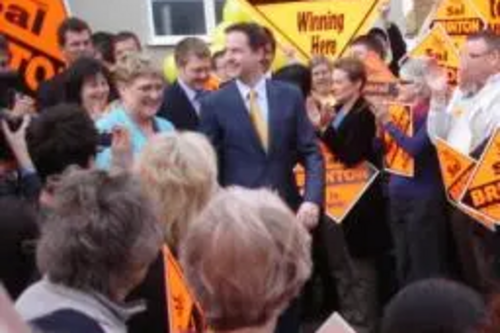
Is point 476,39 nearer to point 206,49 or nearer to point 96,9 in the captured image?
point 206,49

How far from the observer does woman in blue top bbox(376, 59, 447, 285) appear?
26.6 feet

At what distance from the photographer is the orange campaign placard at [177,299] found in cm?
393

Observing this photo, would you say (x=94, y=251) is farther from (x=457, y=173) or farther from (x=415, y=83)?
(x=415, y=83)

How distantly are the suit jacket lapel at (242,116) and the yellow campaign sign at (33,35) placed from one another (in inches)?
58.5

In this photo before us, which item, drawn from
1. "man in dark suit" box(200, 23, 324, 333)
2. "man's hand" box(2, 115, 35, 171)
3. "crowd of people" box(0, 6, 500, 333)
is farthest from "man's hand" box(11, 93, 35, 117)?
"man in dark suit" box(200, 23, 324, 333)

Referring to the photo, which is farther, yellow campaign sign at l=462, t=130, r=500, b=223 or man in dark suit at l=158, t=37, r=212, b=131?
man in dark suit at l=158, t=37, r=212, b=131

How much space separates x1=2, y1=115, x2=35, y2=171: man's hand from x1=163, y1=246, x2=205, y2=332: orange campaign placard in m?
1.13

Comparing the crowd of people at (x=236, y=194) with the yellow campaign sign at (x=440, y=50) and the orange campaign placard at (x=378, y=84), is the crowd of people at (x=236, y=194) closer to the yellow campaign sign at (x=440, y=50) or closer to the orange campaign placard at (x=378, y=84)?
the orange campaign placard at (x=378, y=84)

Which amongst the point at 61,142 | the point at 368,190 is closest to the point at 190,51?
the point at 368,190

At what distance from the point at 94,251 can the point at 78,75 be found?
3.98 m

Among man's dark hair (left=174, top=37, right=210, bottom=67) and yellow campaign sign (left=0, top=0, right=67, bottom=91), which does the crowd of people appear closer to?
man's dark hair (left=174, top=37, right=210, bottom=67)

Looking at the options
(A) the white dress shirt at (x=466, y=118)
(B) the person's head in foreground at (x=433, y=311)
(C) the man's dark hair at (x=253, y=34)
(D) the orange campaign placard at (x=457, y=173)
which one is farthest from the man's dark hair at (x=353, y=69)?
(B) the person's head in foreground at (x=433, y=311)

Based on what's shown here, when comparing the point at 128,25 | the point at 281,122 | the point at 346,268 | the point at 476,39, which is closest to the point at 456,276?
the point at 346,268

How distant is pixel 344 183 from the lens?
8.60 metres
